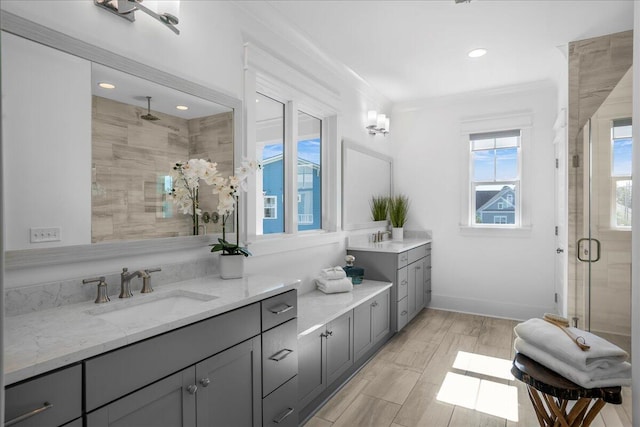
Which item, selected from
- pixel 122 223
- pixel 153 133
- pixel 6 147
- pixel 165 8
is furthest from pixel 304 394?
pixel 165 8

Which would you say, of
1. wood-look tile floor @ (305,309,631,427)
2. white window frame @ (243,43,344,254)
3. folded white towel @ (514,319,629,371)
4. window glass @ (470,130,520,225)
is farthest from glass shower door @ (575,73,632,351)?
window glass @ (470,130,520,225)

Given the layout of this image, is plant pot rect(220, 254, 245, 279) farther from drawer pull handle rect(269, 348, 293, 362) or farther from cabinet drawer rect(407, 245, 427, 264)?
cabinet drawer rect(407, 245, 427, 264)

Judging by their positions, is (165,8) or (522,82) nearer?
(165,8)

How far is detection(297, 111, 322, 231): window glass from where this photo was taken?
3.26 m

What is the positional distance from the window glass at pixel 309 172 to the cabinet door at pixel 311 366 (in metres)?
1.19

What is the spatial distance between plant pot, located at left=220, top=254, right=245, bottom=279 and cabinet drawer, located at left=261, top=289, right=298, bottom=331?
1.10ft

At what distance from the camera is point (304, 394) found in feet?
7.07

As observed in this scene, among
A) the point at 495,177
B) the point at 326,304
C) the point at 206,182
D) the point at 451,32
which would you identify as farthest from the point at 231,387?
the point at 495,177

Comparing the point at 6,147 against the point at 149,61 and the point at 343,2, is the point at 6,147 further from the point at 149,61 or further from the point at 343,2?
the point at 343,2

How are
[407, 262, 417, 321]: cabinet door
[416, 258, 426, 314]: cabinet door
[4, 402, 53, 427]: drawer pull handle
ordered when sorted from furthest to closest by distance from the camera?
[416, 258, 426, 314]: cabinet door, [407, 262, 417, 321]: cabinet door, [4, 402, 53, 427]: drawer pull handle

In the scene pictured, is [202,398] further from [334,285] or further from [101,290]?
[334,285]

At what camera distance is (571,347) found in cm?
146

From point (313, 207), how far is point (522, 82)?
280 centimetres

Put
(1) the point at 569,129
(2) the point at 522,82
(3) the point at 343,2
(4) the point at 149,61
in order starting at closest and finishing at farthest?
1. (4) the point at 149,61
2. (3) the point at 343,2
3. (1) the point at 569,129
4. (2) the point at 522,82
